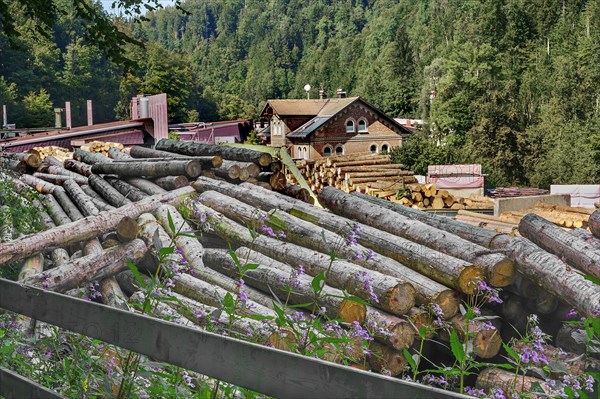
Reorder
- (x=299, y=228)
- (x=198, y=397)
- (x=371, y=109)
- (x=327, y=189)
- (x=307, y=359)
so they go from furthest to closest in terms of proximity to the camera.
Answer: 1. (x=371, y=109)
2. (x=327, y=189)
3. (x=299, y=228)
4. (x=198, y=397)
5. (x=307, y=359)

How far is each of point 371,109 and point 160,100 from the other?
120 feet

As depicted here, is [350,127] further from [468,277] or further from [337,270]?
[468,277]

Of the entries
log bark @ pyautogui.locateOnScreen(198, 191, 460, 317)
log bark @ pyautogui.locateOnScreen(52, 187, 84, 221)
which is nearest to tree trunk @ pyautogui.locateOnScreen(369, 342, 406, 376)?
log bark @ pyautogui.locateOnScreen(198, 191, 460, 317)

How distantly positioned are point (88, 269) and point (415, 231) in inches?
128

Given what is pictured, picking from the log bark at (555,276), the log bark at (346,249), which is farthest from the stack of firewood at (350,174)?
the log bark at (555,276)

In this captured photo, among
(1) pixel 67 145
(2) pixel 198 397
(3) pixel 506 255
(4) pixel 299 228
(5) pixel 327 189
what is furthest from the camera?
(1) pixel 67 145

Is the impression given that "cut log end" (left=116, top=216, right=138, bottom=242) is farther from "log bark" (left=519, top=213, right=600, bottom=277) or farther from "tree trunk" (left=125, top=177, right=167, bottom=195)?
"log bark" (left=519, top=213, right=600, bottom=277)

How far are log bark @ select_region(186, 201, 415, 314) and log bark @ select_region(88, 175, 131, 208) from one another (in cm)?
285

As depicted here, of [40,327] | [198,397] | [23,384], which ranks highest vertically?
[23,384]

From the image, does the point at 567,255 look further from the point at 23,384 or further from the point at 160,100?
the point at 160,100

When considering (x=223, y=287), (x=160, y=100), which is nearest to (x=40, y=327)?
(x=223, y=287)

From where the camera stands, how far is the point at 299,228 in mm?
8312

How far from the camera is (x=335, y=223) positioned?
8.56 m

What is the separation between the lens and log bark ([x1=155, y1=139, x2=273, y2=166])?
11.3 metres
